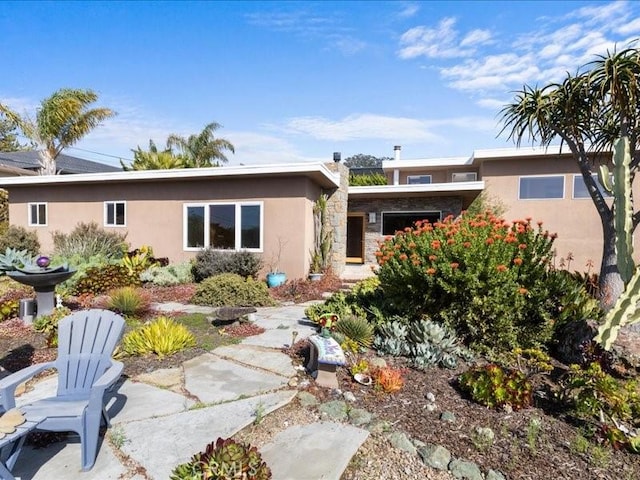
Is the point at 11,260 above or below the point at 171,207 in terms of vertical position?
below

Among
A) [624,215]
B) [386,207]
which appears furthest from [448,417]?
[386,207]

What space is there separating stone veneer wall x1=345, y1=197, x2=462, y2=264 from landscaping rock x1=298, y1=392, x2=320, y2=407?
11879mm

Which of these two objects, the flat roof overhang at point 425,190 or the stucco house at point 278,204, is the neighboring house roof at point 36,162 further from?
the flat roof overhang at point 425,190

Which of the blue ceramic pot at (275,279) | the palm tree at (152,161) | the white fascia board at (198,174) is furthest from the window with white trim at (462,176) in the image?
the palm tree at (152,161)

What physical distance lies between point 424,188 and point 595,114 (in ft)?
22.5

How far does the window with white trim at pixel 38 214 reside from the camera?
13.0 metres

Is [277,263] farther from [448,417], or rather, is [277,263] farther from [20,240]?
[20,240]

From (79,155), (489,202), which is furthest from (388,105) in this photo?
(79,155)

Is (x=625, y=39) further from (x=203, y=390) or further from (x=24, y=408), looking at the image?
(x=24, y=408)

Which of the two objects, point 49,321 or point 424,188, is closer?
point 49,321

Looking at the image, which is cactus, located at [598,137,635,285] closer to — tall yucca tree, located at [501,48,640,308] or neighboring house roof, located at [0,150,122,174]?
tall yucca tree, located at [501,48,640,308]

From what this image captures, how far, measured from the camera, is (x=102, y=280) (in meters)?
8.78

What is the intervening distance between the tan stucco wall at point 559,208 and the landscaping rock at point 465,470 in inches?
496

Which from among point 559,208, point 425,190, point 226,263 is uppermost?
point 425,190
